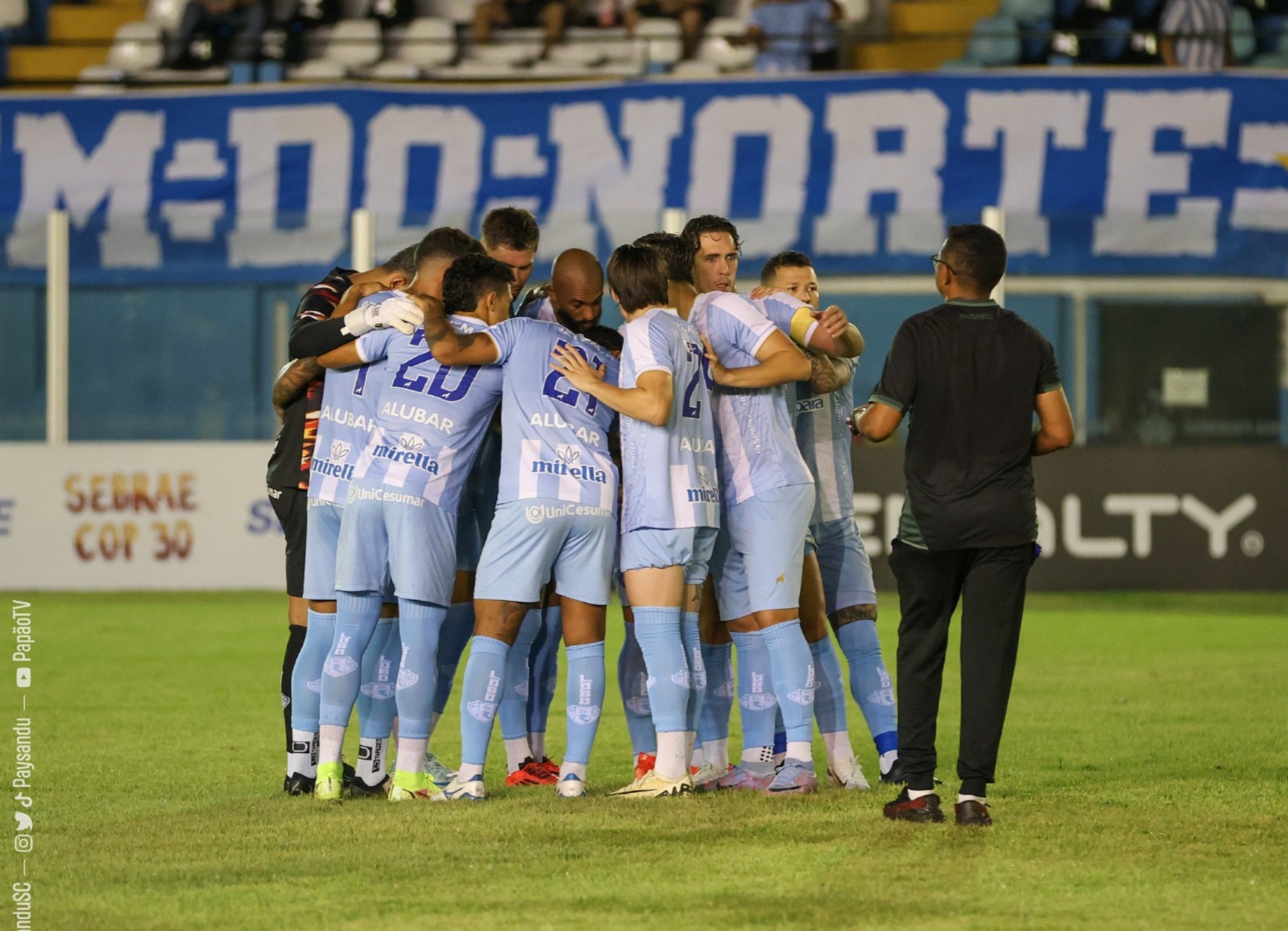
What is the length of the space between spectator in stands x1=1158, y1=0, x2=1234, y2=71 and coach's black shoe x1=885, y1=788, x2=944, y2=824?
35.4ft

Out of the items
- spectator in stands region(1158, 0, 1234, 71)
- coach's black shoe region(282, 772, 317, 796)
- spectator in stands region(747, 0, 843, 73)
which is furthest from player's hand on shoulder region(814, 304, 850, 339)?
spectator in stands region(747, 0, 843, 73)

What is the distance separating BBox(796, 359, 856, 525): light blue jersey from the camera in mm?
6312

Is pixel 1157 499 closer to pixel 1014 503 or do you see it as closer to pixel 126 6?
pixel 1014 503

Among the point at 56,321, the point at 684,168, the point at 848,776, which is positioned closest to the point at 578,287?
the point at 848,776

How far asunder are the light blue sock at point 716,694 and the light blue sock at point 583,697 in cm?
53

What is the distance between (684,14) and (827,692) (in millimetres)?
12769

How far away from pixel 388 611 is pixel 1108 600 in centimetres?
851

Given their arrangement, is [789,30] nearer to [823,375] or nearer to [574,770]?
[823,375]

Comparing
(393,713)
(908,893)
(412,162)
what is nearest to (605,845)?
(908,893)

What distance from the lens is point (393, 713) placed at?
6.12 metres

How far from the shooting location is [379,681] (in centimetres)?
601

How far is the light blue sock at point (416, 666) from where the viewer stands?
5672 millimetres

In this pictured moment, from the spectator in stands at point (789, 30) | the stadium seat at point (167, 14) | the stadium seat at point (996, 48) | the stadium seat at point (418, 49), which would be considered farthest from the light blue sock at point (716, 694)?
the stadium seat at point (167, 14)

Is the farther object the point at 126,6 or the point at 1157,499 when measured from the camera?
the point at 126,6
